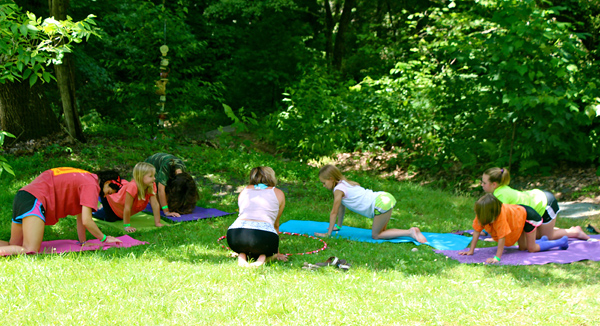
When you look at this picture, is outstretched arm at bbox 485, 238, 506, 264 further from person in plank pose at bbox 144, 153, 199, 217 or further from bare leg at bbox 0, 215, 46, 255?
bare leg at bbox 0, 215, 46, 255

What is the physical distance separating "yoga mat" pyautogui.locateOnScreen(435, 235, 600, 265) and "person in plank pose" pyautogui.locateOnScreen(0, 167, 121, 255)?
3.66m

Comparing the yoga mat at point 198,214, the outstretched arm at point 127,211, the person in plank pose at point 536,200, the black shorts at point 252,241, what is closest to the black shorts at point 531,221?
the person in plank pose at point 536,200

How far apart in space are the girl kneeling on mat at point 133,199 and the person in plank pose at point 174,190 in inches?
9.8

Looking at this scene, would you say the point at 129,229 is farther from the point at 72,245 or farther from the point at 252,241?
the point at 252,241

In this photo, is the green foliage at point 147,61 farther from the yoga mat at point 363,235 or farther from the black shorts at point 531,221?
the black shorts at point 531,221

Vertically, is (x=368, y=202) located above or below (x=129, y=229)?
above

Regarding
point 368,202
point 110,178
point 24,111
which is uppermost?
point 24,111

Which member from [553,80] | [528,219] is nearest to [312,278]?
[528,219]

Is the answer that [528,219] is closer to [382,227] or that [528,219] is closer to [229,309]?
[382,227]

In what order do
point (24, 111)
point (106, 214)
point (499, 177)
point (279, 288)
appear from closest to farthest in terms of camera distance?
point (279, 288)
point (499, 177)
point (106, 214)
point (24, 111)

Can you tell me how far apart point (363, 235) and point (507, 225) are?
1.73 m

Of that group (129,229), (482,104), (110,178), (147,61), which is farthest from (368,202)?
(147,61)

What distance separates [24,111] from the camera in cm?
901

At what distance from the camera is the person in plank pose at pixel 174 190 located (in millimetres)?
6668
